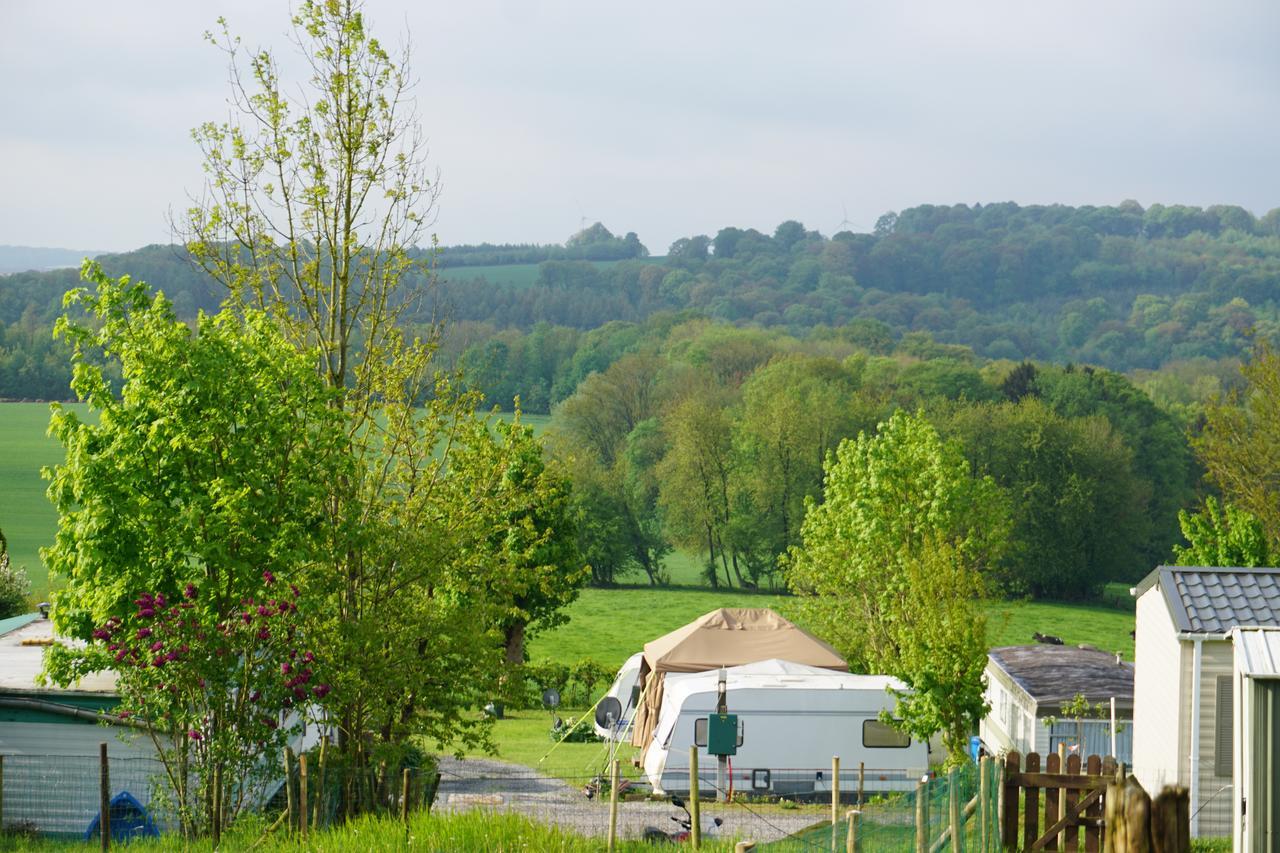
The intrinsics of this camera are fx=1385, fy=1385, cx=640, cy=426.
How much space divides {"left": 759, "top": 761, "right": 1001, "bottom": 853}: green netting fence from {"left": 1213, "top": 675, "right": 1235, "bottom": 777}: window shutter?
4069 millimetres

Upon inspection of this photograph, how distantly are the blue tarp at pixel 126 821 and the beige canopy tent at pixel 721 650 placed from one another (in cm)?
1314

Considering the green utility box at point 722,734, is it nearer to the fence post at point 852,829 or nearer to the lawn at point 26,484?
the fence post at point 852,829

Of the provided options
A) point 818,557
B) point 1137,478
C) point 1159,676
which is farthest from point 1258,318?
point 1159,676

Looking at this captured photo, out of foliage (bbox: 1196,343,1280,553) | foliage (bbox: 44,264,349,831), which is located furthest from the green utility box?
foliage (bbox: 1196,343,1280,553)

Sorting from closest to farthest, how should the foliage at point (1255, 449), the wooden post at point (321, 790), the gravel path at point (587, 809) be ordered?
the wooden post at point (321, 790) → the gravel path at point (587, 809) → the foliage at point (1255, 449)

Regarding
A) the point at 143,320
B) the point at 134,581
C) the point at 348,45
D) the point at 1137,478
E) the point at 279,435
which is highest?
the point at 348,45

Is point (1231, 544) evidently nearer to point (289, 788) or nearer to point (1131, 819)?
point (289, 788)

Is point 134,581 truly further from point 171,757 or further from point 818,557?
point 818,557

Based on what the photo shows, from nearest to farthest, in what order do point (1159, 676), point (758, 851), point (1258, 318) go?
point (758, 851)
point (1159, 676)
point (1258, 318)

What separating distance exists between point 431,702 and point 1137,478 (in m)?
68.0

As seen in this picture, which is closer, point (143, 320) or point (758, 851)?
point (758, 851)

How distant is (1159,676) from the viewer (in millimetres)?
Result: 18219

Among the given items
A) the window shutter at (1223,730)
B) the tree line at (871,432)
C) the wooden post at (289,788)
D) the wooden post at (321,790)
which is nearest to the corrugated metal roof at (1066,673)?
the window shutter at (1223,730)

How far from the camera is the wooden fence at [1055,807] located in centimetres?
1493
